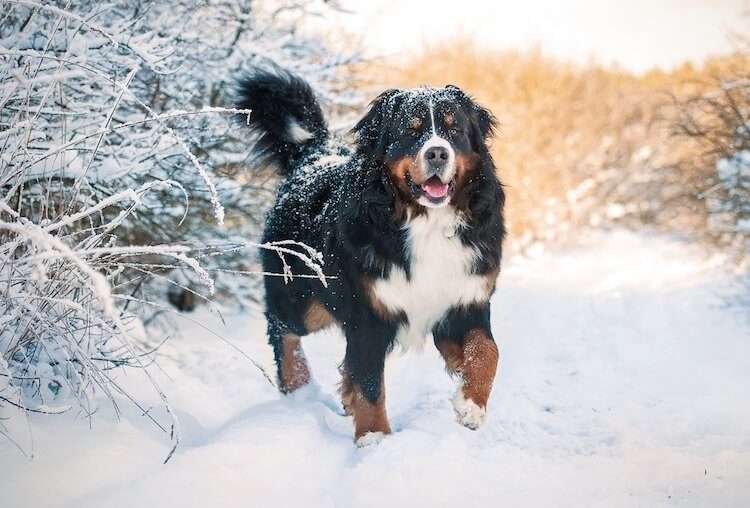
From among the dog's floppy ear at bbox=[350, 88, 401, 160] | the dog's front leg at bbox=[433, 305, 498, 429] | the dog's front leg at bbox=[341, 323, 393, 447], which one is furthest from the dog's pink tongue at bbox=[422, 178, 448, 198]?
the dog's front leg at bbox=[341, 323, 393, 447]

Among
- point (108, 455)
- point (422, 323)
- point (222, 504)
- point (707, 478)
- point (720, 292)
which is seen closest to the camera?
point (222, 504)

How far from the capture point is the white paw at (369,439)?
3072 mm

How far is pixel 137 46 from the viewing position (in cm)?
310

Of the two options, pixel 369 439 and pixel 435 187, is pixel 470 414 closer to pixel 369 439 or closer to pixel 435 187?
pixel 369 439

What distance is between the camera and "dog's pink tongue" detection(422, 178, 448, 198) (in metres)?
3.15

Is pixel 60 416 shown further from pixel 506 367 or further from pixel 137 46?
pixel 506 367

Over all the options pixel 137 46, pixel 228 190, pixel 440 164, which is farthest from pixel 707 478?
pixel 228 190

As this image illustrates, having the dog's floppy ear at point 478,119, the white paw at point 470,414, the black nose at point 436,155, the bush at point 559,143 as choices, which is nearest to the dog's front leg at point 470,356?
the white paw at point 470,414

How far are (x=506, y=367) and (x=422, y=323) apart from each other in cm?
146

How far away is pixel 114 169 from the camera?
3500mm

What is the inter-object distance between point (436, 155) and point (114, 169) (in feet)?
5.73

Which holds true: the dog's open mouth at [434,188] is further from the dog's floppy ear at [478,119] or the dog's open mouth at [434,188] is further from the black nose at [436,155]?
the dog's floppy ear at [478,119]

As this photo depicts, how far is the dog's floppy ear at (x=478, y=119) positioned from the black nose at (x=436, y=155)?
37 cm

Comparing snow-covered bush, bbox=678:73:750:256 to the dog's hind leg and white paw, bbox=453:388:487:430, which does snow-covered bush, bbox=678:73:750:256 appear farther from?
the dog's hind leg
